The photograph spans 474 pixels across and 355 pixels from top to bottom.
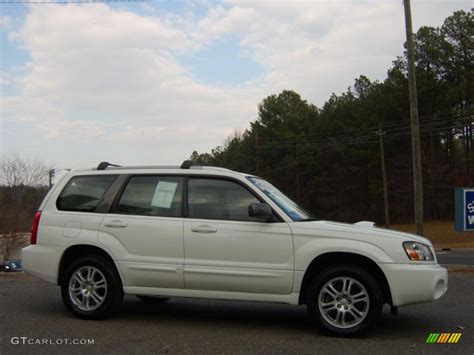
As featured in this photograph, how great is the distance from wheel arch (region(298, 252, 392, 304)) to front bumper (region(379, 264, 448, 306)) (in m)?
0.13

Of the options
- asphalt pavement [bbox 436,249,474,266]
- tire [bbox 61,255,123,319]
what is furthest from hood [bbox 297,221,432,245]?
asphalt pavement [bbox 436,249,474,266]

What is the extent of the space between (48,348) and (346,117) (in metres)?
62.0

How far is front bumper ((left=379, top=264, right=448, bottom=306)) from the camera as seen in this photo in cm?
556

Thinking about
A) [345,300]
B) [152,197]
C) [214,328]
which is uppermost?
[152,197]

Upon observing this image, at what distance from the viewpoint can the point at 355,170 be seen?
64.4 metres

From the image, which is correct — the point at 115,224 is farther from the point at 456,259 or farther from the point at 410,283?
the point at 456,259

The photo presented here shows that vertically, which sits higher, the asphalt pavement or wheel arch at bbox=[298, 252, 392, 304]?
wheel arch at bbox=[298, 252, 392, 304]

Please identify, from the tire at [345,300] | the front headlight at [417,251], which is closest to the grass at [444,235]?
the front headlight at [417,251]

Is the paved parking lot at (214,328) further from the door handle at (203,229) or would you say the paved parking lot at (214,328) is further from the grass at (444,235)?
the grass at (444,235)

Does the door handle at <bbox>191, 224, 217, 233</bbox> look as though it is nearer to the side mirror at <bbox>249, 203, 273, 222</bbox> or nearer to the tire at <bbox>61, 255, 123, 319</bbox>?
the side mirror at <bbox>249, 203, 273, 222</bbox>

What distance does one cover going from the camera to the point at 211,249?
6012 millimetres

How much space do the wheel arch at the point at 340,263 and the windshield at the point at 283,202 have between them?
1.78ft

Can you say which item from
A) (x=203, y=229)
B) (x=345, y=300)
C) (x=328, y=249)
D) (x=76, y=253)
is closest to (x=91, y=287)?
(x=76, y=253)

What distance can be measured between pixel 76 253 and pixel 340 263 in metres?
3.15
